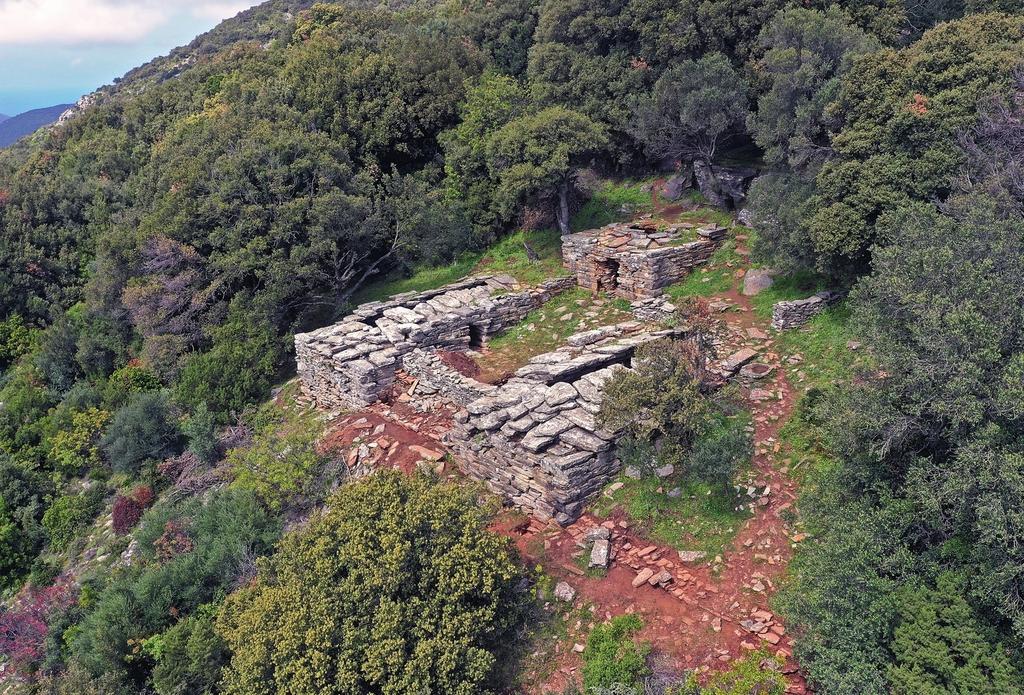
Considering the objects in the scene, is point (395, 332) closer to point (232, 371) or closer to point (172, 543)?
point (232, 371)

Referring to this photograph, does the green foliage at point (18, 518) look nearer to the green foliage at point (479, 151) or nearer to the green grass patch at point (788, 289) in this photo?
the green foliage at point (479, 151)

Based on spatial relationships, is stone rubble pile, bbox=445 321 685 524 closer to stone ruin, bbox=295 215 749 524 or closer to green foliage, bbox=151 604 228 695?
stone ruin, bbox=295 215 749 524

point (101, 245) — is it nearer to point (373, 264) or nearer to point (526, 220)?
point (373, 264)

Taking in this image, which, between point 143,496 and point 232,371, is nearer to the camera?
point 143,496

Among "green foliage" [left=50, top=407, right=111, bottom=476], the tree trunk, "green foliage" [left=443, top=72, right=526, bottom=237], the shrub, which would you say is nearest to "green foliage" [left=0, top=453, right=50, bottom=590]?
"green foliage" [left=50, top=407, right=111, bottom=476]

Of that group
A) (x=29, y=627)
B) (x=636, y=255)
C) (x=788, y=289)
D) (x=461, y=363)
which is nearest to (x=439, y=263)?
(x=461, y=363)

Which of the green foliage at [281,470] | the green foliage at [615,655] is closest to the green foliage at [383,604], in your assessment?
the green foliage at [615,655]
